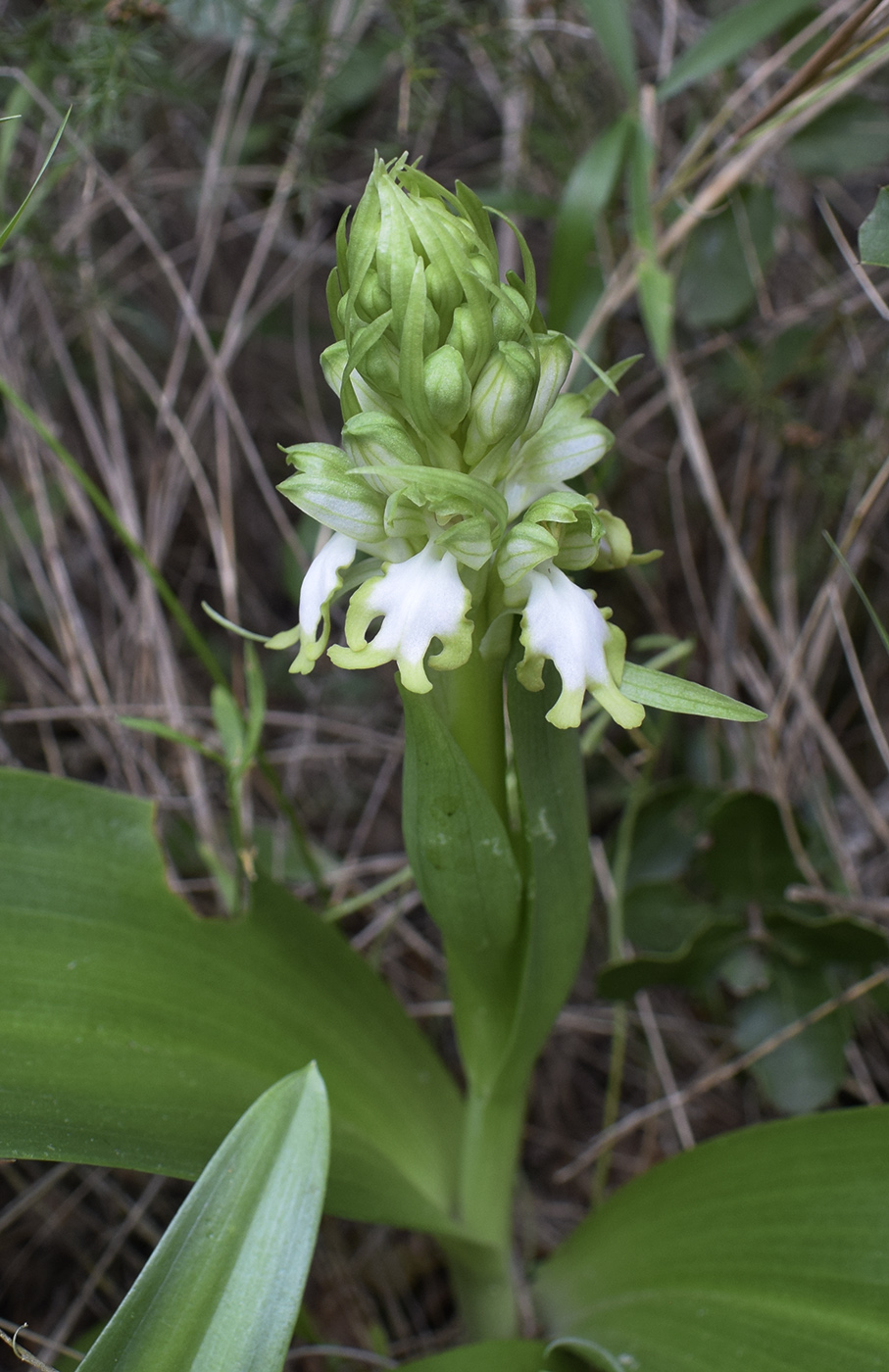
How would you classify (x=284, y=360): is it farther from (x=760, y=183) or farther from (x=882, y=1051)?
(x=882, y=1051)

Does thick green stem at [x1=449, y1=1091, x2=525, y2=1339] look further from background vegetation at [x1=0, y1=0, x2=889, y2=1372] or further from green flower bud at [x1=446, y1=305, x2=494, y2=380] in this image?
green flower bud at [x1=446, y1=305, x2=494, y2=380]

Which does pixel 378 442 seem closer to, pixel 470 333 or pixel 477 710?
pixel 470 333

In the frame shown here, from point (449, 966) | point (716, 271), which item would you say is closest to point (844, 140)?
point (716, 271)

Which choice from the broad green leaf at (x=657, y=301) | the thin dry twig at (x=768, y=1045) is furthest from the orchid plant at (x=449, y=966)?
the broad green leaf at (x=657, y=301)

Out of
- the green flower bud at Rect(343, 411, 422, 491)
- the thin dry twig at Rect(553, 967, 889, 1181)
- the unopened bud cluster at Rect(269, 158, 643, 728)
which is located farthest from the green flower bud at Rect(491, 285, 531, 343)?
the thin dry twig at Rect(553, 967, 889, 1181)

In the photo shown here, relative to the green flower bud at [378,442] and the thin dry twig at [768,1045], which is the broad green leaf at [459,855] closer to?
the green flower bud at [378,442]

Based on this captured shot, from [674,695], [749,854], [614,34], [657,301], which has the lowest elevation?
[749,854]

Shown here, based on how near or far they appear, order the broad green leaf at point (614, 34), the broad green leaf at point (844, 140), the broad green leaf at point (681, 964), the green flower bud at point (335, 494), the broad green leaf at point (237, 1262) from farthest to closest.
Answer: the broad green leaf at point (844, 140) → the broad green leaf at point (614, 34) → the broad green leaf at point (681, 964) → the green flower bud at point (335, 494) → the broad green leaf at point (237, 1262)
